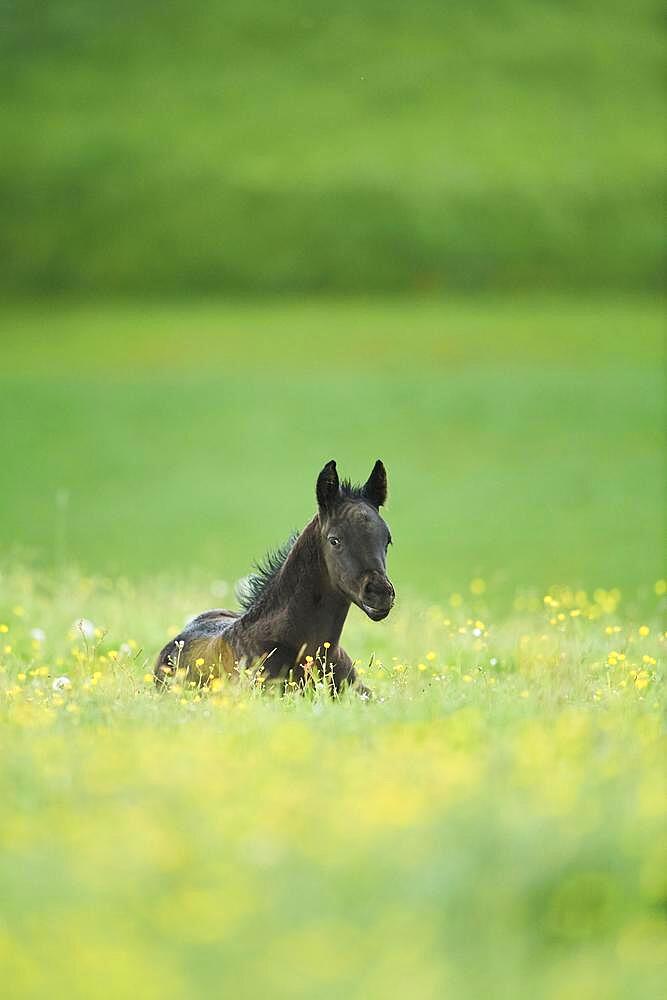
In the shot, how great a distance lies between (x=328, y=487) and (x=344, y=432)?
28.2 metres

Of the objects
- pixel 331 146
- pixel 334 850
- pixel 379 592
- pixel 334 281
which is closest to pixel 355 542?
pixel 379 592

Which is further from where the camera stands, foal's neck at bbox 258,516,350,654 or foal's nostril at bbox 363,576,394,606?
foal's neck at bbox 258,516,350,654

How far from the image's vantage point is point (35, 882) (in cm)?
442

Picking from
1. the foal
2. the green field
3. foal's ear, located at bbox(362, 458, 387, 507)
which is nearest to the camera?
the green field

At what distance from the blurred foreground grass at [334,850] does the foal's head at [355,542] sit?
3.48ft

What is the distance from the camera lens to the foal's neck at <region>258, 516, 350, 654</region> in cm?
912

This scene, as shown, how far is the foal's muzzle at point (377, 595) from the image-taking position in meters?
8.41

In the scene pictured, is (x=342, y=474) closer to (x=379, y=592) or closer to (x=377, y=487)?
(x=377, y=487)

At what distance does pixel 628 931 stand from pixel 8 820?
2408 mm

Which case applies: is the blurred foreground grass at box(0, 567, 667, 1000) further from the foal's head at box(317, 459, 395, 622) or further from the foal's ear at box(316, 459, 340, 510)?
the foal's ear at box(316, 459, 340, 510)

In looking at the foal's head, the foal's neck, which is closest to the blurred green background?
the foal's neck

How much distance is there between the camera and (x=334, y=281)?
5841cm

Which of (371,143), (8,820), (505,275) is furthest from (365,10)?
(8,820)

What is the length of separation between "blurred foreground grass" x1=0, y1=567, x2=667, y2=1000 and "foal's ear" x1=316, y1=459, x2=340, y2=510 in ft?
5.67
